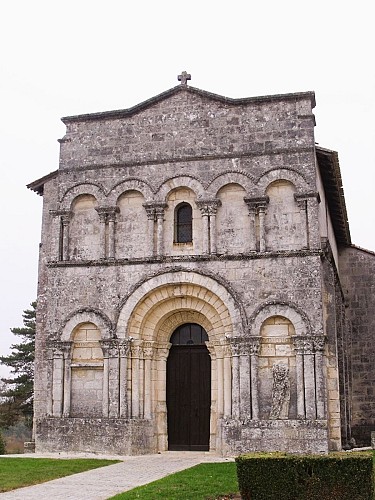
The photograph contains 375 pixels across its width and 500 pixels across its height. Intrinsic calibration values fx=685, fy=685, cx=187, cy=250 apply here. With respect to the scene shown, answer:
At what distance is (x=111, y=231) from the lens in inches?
762

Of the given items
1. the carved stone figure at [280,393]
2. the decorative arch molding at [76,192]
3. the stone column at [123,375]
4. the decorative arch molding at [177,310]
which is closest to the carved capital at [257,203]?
the decorative arch molding at [177,310]

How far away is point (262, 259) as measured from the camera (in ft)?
59.6

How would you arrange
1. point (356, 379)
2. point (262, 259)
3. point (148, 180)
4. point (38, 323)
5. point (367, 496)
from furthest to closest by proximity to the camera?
point (356, 379)
point (38, 323)
point (148, 180)
point (262, 259)
point (367, 496)

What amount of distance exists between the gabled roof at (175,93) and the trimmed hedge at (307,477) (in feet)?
38.8

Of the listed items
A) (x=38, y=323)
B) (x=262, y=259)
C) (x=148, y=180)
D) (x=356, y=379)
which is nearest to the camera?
(x=262, y=259)

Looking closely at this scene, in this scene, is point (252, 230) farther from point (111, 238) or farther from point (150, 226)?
point (111, 238)

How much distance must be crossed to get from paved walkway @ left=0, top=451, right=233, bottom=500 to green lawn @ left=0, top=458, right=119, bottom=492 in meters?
0.33

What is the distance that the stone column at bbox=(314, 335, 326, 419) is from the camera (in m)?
17.0

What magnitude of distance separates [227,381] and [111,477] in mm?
5564

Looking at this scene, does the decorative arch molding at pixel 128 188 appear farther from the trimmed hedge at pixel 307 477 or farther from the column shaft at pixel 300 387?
the trimmed hedge at pixel 307 477

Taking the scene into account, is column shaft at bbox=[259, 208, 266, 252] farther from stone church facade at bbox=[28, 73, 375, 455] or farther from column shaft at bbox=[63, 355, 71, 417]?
column shaft at bbox=[63, 355, 71, 417]

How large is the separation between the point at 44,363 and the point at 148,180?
6266 mm

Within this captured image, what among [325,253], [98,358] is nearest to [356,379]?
[325,253]

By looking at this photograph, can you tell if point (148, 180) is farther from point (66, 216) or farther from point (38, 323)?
point (38, 323)
